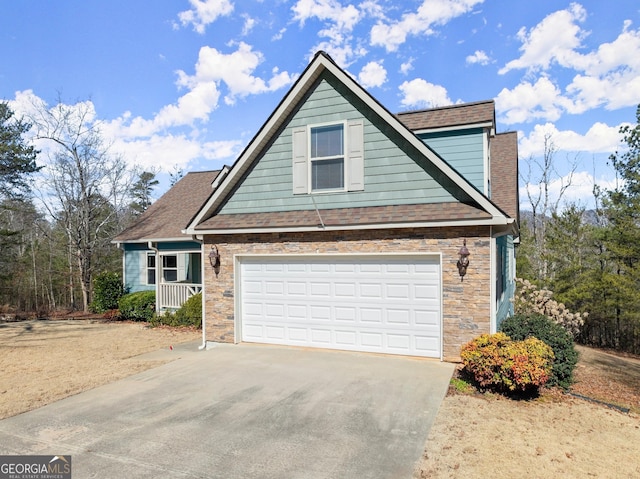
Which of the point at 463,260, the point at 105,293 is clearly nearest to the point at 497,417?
the point at 463,260

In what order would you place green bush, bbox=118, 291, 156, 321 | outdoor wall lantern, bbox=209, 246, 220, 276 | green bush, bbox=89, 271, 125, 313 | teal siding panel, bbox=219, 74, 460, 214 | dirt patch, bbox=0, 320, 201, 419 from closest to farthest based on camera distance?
1. dirt patch, bbox=0, 320, 201, 419
2. teal siding panel, bbox=219, 74, 460, 214
3. outdoor wall lantern, bbox=209, 246, 220, 276
4. green bush, bbox=118, 291, 156, 321
5. green bush, bbox=89, 271, 125, 313

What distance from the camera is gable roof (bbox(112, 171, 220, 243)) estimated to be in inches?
629

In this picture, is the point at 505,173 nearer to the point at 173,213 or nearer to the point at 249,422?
the point at 249,422

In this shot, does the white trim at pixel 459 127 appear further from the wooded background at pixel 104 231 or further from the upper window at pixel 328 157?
the wooded background at pixel 104 231

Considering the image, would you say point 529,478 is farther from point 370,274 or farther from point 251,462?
point 370,274

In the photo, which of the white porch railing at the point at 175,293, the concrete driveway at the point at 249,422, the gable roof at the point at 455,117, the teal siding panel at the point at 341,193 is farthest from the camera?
the white porch railing at the point at 175,293

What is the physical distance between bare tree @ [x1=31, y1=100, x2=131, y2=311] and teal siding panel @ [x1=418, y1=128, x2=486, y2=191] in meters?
16.0

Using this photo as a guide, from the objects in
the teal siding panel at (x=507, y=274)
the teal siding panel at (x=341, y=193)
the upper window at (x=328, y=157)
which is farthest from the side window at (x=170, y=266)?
the teal siding panel at (x=507, y=274)

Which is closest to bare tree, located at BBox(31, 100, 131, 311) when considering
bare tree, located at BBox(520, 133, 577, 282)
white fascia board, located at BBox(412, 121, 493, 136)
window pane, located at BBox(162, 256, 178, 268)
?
window pane, located at BBox(162, 256, 178, 268)

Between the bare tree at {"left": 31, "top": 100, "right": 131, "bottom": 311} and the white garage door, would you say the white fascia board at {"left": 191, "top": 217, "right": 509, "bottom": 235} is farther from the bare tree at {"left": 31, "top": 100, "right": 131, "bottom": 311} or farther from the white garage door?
the bare tree at {"left": 31, "top": 100, "right": 131, "bottom": 311}

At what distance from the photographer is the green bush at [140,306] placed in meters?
15.5

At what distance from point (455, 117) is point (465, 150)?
3.07 feet

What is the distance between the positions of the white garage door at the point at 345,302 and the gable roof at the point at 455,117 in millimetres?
4020

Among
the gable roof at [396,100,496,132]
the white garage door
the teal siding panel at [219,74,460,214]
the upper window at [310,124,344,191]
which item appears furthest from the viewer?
the gable roof at [396,100,496,132]
